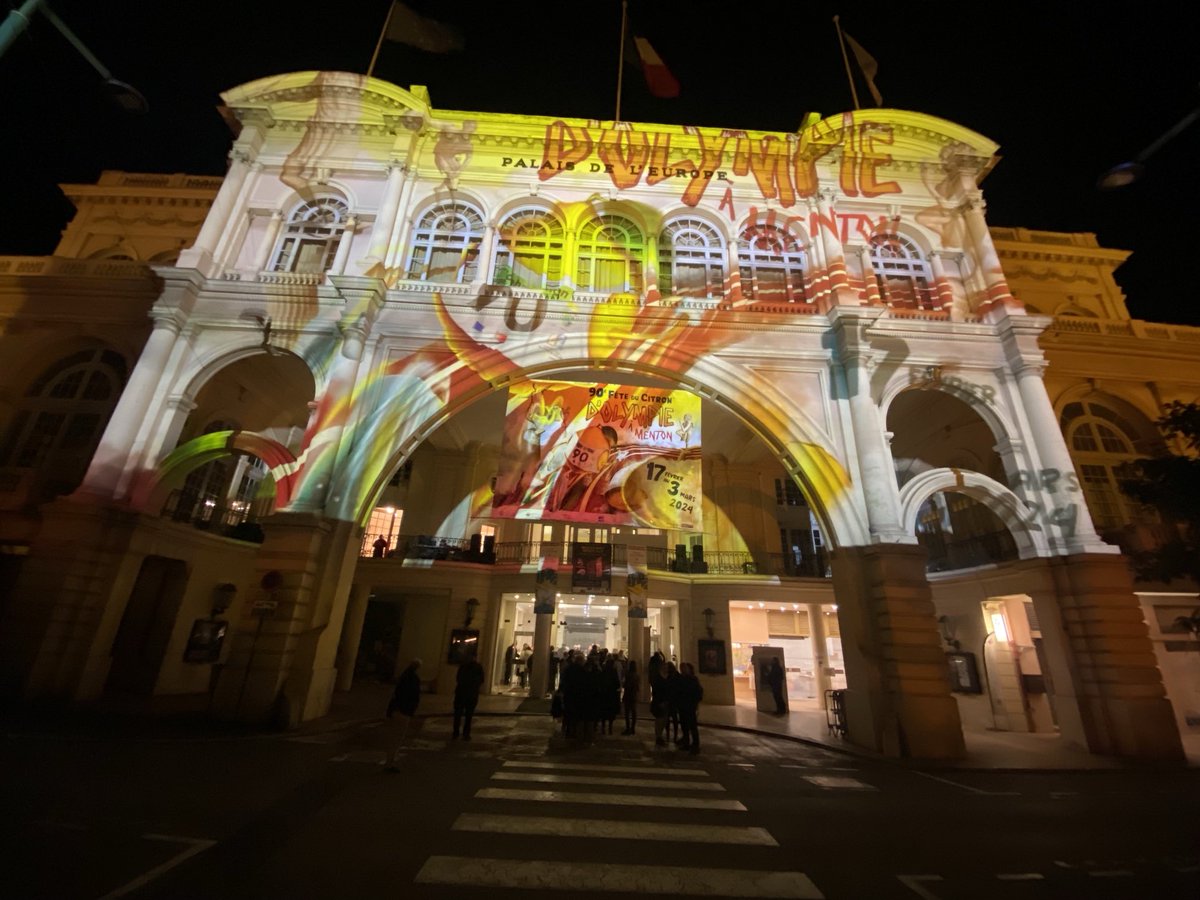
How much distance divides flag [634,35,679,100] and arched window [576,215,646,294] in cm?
377

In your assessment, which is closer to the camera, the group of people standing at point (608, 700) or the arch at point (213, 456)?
the group of people standing at point (608, 700)

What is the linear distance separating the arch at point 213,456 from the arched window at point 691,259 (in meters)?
11.7

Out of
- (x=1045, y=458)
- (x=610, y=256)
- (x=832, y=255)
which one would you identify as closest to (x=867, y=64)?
(x=832, y=255)

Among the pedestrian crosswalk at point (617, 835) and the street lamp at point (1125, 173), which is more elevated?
the street lamp at point (1125, 173)

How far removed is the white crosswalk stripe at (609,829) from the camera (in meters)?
5.18

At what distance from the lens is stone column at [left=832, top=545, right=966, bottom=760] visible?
34.7 ft

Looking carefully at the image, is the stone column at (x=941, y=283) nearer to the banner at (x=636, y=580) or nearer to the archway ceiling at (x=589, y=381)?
the archway ceiling at (x=589, y=381)

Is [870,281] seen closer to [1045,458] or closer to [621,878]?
[1045,458]

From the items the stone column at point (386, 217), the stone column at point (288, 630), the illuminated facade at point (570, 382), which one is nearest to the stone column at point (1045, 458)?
the illuminated facade at point (570, 382)

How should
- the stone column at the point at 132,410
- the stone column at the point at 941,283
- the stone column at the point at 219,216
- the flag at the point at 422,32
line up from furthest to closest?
the stone column at the point at 941,283 → the flag at the point at 422,32 → the stone column at the point at 219,216 → the stone column at the point at 132,410

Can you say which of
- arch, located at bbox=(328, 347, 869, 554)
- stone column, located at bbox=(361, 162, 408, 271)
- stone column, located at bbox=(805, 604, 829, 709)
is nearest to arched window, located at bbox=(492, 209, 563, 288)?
arch, located at bbox=(328, 347, 869, 554)

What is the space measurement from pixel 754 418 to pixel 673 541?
27.0 ft

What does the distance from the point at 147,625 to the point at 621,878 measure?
17.4 m

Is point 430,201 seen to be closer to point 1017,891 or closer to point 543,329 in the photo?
point 543,329
